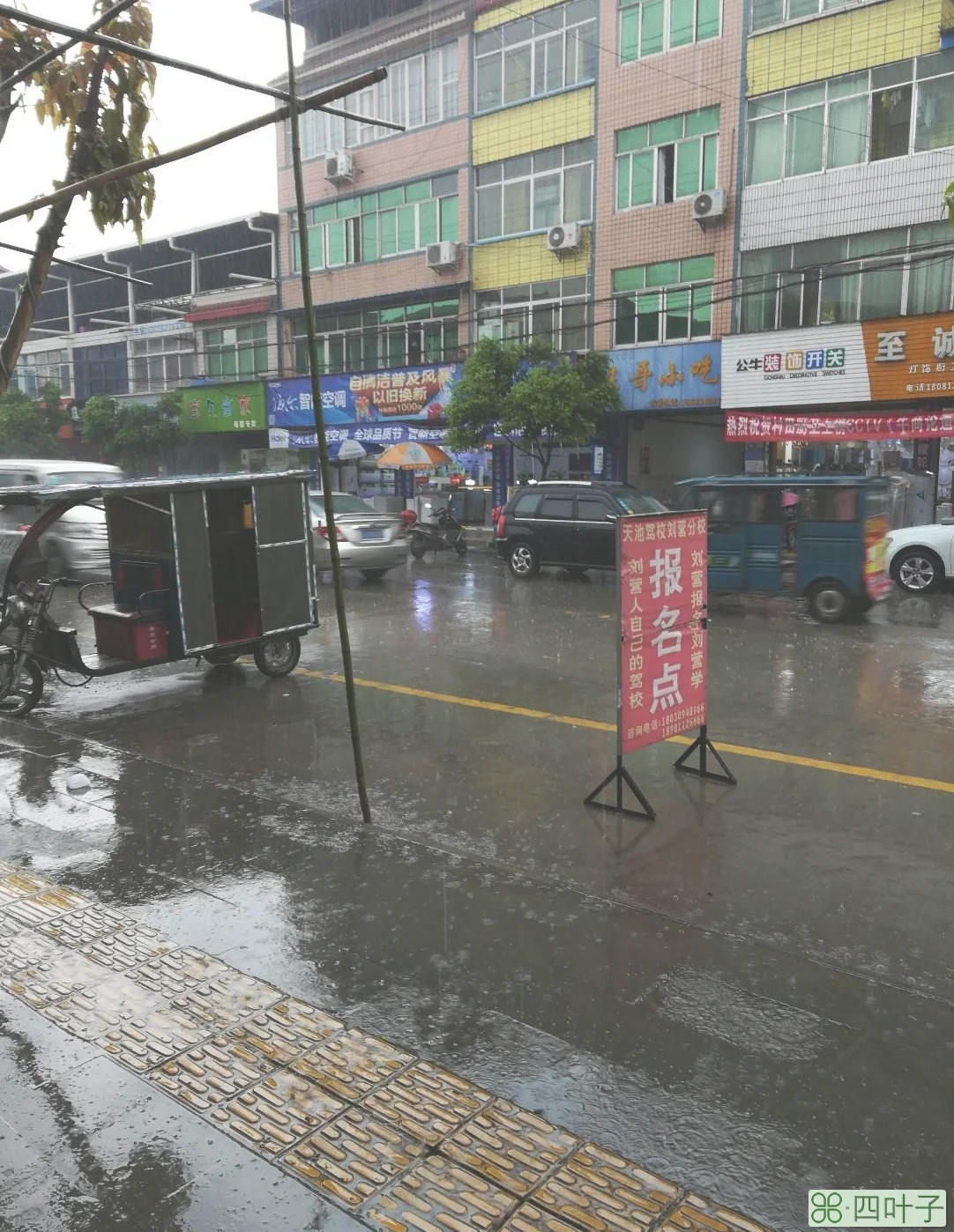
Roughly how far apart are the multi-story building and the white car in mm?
3658

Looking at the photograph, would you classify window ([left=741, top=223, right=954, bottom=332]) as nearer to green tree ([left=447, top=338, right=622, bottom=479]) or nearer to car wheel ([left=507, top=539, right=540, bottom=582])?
green tree ([left=447, top=338, right=622, bottom=479])

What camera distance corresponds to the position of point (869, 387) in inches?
794

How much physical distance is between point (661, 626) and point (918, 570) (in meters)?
10.9

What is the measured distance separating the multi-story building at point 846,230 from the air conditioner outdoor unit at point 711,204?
56 centimetres

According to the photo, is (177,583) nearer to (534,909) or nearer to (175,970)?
(175,970)

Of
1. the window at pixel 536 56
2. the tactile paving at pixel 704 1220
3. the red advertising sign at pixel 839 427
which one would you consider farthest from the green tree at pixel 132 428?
the tactile paving at pixel 704 1220

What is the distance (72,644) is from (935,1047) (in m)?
7.40

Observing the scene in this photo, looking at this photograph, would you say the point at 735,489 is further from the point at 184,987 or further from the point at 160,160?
the point at 184,987

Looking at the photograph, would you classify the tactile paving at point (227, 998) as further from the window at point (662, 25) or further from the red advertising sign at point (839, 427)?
the window at point (662, 25)

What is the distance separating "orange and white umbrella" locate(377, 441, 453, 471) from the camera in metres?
24.4

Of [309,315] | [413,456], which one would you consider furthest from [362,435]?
[309,315]

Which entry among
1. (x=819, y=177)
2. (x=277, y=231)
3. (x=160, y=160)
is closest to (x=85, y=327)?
(x=277, y=231)

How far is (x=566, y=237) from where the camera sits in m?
25.2

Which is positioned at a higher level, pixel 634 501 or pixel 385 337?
pixel 385 337
